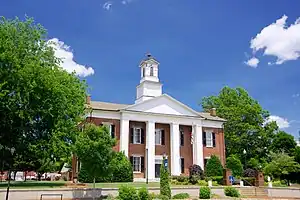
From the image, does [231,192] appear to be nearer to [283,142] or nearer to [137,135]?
[137,135]

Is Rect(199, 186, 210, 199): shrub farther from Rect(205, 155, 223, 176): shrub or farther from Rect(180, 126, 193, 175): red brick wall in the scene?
Rect(180, 126, 193, 175): red brick wall

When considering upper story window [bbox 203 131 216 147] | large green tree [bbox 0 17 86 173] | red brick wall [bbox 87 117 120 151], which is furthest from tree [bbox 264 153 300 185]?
large green tree [bbox 0 17 86 173]

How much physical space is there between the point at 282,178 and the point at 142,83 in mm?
20839

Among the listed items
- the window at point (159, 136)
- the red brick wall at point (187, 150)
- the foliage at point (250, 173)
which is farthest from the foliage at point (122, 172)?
the foliage at point (250, 173)

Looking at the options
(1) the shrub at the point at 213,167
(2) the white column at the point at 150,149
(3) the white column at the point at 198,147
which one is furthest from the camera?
(3) the white column at the point at 198,147

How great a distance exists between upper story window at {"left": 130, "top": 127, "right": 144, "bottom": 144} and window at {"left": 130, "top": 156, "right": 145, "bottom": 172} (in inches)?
71.6

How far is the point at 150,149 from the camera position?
40312mm

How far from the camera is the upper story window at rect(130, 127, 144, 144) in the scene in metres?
40.9

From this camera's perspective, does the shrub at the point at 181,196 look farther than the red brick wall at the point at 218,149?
No

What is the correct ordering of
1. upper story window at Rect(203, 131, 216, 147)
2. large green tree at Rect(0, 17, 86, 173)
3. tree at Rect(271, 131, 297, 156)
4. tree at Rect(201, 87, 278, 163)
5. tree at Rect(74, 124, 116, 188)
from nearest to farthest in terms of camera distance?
1. tree at Rect(74, 124, 116, 188)
2. large green tree at Rect(0, 17, 86, 173)
3. upper story window at Rect(203, 131, 216, 147)
4. tree at Rect(271, 131, 297, 156)
5. tree at Rect(201, 87, 278, 163)

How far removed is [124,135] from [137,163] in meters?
3.92

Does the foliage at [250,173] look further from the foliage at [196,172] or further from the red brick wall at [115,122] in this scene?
the red brick wall at [115,122]

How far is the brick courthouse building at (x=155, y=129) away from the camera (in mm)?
39469

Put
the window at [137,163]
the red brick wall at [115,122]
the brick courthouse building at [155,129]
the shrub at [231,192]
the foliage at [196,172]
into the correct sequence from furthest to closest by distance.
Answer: the window at [137,163] < the brick courthouse building at [155,129] < the red brick wall at [115,122] < the foliage at [196,172] < the shrub at [231,192]
